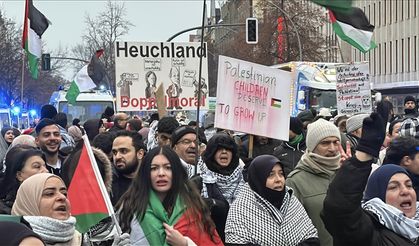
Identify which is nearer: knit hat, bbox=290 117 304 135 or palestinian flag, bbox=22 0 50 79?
knit hat, bbox=290 117 304 135

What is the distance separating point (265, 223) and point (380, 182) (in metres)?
0.81

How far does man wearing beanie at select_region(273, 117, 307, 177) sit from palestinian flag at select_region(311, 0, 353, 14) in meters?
4.88

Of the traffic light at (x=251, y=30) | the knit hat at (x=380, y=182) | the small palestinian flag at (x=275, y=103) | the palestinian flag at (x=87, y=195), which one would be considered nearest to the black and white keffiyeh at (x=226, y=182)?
the palestinian flag at (x=87, y=195)

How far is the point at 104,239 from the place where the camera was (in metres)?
5.24

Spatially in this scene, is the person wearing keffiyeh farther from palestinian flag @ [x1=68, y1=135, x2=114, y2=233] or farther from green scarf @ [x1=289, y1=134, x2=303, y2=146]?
green scarf @ [x1=289, y1=134, x2=303, y2=146]

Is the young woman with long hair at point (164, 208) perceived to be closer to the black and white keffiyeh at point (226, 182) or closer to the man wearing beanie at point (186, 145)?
the black and white keffiyeh at point (226, 182)

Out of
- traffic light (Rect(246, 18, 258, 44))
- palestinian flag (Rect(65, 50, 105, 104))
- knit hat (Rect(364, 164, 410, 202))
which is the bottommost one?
knit hat (Rect(364, 164, 410, 202))

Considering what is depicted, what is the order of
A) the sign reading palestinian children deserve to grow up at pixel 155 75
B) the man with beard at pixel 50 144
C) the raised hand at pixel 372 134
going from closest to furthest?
1. the raised hand at pixel 372 134
2. the man with beard at pixel 50 144
3. the sign reading palestinian children deserve to grow up at pixel 155 75

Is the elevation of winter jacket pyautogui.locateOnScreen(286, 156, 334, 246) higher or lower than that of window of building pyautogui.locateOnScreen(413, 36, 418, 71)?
lower

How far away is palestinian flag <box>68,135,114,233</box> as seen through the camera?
484 centimetres

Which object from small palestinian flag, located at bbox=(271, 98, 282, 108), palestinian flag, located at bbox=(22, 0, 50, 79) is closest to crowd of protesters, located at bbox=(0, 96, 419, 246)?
small palestinian flag, located at bbox=(271, 98, 282, 108)

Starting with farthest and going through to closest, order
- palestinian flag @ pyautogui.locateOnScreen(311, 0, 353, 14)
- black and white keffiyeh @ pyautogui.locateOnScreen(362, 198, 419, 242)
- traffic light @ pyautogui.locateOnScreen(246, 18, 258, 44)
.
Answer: traffic light @ pyautogui.locateOnScreen(246, 18, 258, 44) → black and white keffiyeh @ pyautogui.locateOnScreen(362, 198, 419, 242) → palestinian flag @ pyautogui.locateOnScreen(311, 0, 353, 14)

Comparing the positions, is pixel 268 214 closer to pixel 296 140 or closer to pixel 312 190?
pixel 312 190

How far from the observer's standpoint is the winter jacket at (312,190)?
216 inches
